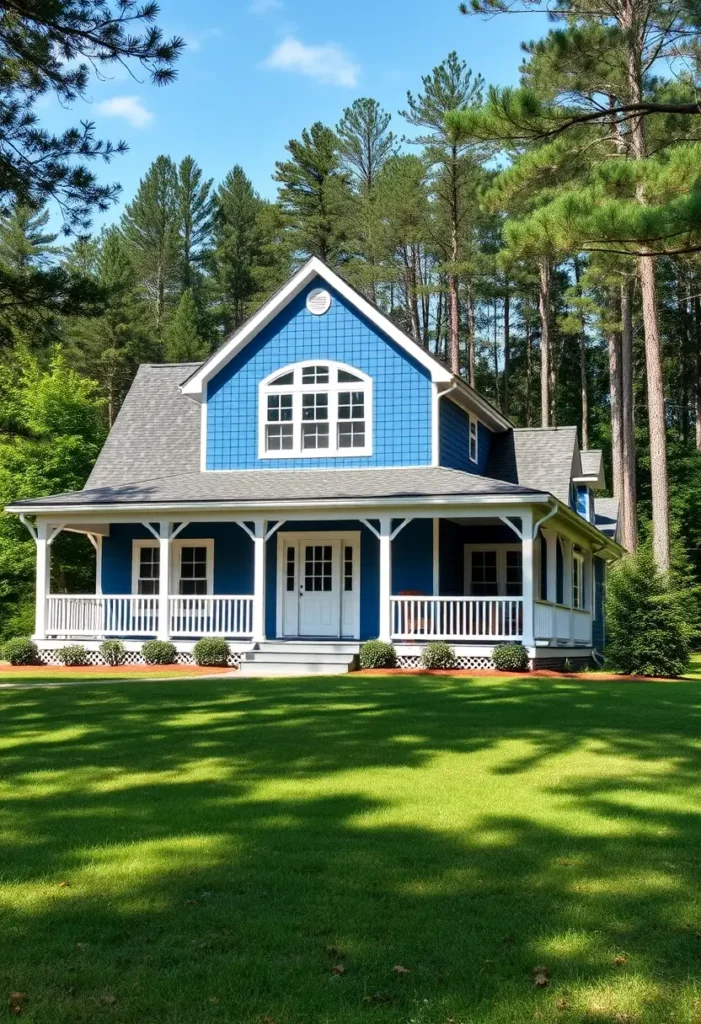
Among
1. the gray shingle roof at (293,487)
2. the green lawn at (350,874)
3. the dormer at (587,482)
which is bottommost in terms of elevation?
the green lawn at (350,874)

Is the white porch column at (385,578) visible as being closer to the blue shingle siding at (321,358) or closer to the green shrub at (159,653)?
the blue shingle siding at (321,358)

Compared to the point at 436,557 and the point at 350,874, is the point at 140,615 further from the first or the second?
the point at 350,874

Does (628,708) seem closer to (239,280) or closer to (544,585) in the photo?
(544,585)

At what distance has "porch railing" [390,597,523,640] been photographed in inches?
771

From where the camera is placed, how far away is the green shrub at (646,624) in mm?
19547

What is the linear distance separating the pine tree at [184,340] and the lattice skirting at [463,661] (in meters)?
29.5

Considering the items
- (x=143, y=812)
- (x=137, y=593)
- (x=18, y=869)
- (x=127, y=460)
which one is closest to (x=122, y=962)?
(x=18, y=869)

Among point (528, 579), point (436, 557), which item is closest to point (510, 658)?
point (528, 579)

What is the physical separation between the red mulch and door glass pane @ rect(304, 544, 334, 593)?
3155 millimetres

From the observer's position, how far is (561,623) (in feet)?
71.9

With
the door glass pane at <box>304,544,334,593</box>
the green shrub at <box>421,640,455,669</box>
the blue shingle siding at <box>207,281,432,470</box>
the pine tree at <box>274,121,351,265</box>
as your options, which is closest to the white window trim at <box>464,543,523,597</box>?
the blue shingle siding at <box>207,281,432,470</box>

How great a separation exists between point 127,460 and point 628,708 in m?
15.6

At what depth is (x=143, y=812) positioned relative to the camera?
22.7ft

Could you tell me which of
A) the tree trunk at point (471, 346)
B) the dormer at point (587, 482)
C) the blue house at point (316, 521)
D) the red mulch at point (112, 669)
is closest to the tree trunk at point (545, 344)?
the tree trunk at point (471, 346)
